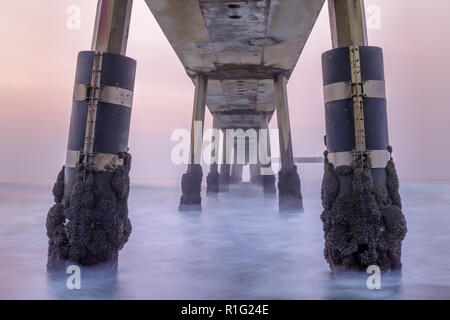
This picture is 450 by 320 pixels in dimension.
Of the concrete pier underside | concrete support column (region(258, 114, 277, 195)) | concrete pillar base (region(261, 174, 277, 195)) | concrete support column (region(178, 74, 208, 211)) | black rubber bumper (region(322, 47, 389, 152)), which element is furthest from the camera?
concrete support column (region(258, 114, 277, 195))

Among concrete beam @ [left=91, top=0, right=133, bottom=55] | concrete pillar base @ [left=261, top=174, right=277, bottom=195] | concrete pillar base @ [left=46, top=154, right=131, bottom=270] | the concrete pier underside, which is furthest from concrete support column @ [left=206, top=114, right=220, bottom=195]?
concrete pillar base @ [left=46, top=154, right=131, bottom=270]

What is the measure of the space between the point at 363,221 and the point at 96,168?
3055 millimetres

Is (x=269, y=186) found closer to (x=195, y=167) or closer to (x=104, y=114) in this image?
(x=195, y=167)

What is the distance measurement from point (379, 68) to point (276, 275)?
283 cm

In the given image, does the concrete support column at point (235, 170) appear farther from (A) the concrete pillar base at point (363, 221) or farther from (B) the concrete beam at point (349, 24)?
(A) the concrete pillar base at point (363, 221)

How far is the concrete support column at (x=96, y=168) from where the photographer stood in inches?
134

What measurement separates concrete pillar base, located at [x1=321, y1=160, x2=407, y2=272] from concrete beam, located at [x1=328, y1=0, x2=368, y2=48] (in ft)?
5.33

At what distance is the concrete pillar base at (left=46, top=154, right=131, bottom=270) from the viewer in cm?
338

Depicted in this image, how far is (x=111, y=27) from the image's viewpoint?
159 inches

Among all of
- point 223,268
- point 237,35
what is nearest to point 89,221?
point 223,268

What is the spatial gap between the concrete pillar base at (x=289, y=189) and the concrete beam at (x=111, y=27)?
7258mm

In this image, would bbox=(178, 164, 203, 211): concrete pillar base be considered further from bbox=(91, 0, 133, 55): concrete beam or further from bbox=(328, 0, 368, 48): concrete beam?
bbox=(328, 0, 368, 48): concrete beam

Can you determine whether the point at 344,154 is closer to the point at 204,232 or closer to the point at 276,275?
the point at 276,275

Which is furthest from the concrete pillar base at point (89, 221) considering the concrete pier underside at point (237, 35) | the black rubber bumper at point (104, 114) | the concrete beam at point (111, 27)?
the concrete pier underside at point (237, 35)
